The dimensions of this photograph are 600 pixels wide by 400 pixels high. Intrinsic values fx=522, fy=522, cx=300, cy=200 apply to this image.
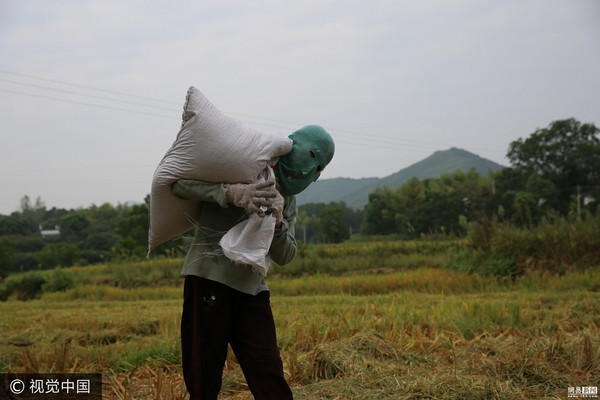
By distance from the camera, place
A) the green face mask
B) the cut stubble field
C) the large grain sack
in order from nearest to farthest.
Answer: the large grain sack < the green face mask < the cut stubble field

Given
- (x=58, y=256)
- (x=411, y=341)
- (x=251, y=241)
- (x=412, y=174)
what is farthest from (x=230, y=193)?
(x=412, y=174)

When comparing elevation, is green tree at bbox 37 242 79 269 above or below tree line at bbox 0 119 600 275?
below

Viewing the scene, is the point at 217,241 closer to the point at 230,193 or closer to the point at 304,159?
the point at 230,193

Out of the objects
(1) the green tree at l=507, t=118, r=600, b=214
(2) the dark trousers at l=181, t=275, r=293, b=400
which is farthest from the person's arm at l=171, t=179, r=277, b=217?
(1) the green tree at l=507, t=118, r=600, b=214

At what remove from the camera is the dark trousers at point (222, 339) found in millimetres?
2191

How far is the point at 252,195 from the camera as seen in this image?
6.81 feet

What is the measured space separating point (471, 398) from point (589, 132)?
142 ft

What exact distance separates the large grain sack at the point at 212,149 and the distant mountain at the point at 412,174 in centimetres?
12060

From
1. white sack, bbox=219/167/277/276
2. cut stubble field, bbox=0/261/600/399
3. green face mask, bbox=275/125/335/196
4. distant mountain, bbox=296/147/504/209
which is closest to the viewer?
white sack, bbox=219/167/277/276

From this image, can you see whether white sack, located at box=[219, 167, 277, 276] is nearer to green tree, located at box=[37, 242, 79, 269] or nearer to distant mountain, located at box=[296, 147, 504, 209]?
green tree, located at box=[37, 242, 79, 269]

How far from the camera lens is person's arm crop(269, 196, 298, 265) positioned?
87.7 inches

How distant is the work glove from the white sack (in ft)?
0.12

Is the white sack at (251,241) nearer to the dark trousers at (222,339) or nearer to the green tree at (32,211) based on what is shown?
the dark trousers at (222,339)

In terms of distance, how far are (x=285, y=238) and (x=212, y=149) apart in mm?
486
